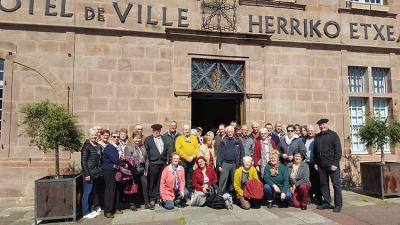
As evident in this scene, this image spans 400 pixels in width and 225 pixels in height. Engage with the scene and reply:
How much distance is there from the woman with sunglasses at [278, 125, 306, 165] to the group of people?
0.9 inches

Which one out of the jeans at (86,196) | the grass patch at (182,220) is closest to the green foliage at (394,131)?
the grass patch at (182,220)

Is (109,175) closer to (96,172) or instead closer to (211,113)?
(96,172)

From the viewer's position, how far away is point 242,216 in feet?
24.0

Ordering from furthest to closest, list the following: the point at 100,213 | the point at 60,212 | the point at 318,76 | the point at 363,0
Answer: the point at 363,0, the point at 318,76, the point at 100,213, the point at 60,212

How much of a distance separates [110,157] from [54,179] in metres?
1.13

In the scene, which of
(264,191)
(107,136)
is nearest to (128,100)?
(107,136)

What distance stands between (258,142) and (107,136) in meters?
3.36

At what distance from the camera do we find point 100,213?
7727 mm

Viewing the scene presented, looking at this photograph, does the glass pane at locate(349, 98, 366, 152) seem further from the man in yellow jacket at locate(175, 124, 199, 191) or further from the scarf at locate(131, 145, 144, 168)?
the scarf at locate(131, 145, 144, 168)

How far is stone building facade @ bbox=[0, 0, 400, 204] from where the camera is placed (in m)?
9.20

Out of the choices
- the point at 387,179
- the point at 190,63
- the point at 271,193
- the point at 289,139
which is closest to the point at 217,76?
the point at 190,63

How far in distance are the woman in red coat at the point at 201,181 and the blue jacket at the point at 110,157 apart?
1761mm

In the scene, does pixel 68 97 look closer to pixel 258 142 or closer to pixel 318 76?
pixel 258 142

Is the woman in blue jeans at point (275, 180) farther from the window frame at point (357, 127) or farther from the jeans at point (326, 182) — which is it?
the window frame at point (357, 127)
